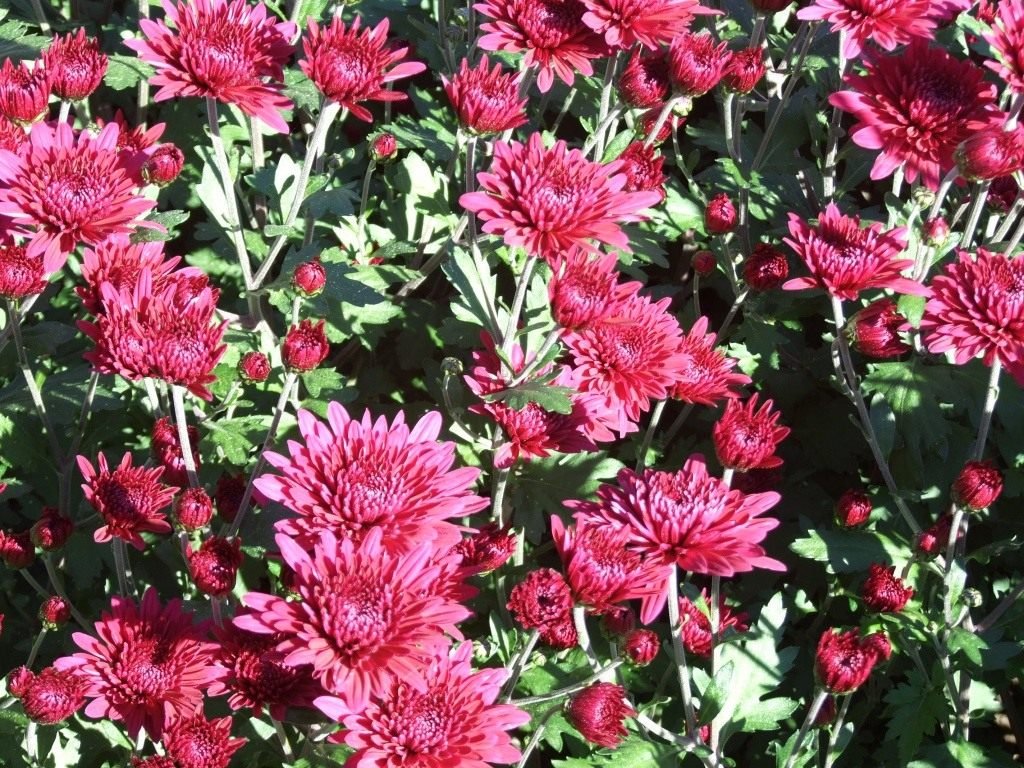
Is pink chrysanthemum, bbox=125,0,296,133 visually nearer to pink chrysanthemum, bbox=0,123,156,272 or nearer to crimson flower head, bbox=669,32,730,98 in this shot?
pink chrysanthemum, bbox=0,123,156,272

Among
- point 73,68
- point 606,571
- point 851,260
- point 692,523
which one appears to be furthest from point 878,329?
point 73,68

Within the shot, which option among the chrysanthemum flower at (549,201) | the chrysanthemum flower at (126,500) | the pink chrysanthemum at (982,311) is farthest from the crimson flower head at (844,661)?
the chrysanthemum flower at (126,500)

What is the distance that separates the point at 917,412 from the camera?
284 centimetres

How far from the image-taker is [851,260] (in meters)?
2.45

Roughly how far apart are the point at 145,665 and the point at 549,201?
3.66 feet

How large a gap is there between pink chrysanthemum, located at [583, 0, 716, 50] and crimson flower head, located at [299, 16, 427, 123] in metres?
0.47

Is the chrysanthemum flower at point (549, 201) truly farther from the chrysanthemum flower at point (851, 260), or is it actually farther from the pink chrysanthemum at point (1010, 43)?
the pink chrysanthemum at point (1010, 43)

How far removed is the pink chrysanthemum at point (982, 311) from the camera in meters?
2.41

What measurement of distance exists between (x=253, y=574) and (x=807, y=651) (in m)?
1.46

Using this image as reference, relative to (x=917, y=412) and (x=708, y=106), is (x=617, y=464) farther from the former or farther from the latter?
(x=708, y=106)

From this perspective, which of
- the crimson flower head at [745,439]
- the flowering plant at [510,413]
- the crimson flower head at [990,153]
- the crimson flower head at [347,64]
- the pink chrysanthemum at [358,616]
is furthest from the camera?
the crimson flower head at [347,64]

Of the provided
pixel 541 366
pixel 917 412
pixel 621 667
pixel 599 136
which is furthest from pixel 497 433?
pixel 917 412

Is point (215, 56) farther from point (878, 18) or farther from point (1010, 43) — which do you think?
point (1010, 43)

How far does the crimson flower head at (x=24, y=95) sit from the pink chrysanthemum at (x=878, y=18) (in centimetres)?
175
